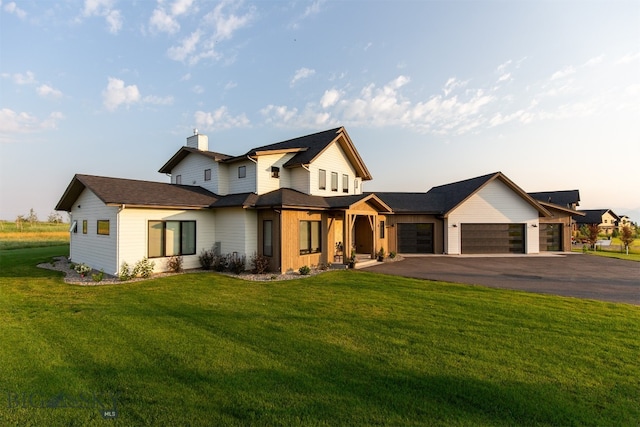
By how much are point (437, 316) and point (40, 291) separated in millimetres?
12693

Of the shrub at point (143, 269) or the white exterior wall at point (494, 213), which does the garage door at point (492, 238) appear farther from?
the shrub at point (143, 269)

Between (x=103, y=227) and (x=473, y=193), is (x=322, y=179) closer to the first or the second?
(x=103, y=227)

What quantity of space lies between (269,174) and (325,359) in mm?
12100

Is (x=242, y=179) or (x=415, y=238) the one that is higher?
(x=242, y=179)

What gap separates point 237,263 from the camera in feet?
42.8

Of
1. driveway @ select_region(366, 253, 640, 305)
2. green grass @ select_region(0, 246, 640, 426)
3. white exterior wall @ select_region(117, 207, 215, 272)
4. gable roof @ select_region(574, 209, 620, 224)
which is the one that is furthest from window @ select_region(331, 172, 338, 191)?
gable roof @ select_region(574, 209, 620, 224)

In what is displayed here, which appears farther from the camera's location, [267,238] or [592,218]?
[592,218]

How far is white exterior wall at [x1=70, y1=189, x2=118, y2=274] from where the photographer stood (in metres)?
12.1

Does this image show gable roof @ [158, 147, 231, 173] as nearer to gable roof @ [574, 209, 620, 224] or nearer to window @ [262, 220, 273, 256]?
window @ [262, 220, 273, 256]

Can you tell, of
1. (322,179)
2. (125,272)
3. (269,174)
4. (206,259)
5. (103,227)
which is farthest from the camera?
(322,179)

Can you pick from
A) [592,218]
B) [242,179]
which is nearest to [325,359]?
[242,179]

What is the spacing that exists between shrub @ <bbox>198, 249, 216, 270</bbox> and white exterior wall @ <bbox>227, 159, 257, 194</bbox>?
12.2ft

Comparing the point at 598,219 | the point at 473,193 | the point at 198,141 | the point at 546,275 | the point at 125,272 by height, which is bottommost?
the point at 546,275

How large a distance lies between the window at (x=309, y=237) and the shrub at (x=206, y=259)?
4511 mm
